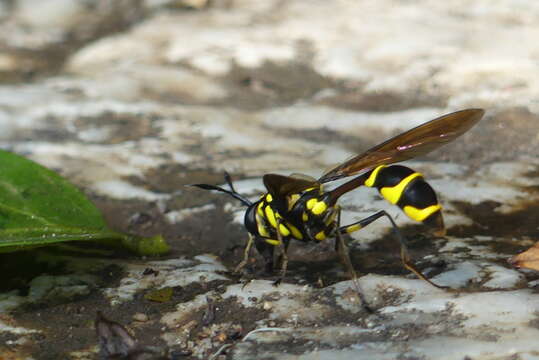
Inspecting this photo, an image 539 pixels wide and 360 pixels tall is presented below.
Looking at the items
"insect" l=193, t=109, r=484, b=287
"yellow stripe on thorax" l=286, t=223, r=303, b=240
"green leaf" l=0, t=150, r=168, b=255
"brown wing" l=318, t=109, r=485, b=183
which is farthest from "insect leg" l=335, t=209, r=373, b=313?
"green leaf" l=0, t=150, r=168, b=255

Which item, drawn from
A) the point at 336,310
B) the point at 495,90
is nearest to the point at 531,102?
the point at 495,90

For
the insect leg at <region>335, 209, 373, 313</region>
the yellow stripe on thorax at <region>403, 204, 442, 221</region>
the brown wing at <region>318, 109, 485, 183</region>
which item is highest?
the brown wing at <region>318, 109, 485, 183</region>

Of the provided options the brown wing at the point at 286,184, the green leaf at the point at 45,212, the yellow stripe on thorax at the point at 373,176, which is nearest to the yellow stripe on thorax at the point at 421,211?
the yellow stripe on thorax at the point at 373,176

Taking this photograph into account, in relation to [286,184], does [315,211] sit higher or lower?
lower

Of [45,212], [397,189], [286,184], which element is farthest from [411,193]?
[45,212]

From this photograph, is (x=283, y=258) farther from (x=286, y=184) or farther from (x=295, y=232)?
(x=286, y=184)

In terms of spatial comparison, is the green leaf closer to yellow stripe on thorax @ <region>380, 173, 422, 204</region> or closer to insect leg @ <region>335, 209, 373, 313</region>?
insect leg @ <region>335, 209, 373, 313</region>

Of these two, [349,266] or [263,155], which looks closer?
[349,266]

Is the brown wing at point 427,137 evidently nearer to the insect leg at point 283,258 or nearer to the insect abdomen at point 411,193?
the insect abdomen at point 411,193
